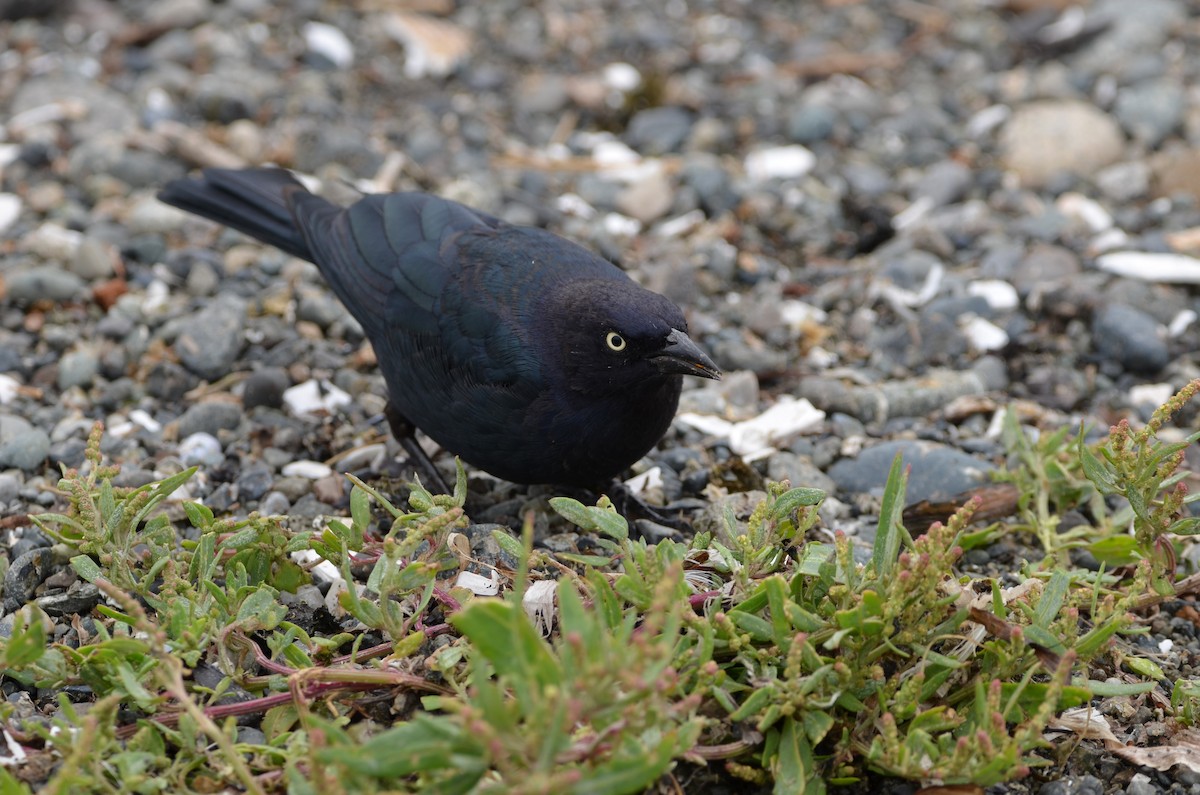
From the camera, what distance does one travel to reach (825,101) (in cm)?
756

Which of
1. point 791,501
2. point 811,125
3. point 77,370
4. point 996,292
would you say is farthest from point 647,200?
point 791,501

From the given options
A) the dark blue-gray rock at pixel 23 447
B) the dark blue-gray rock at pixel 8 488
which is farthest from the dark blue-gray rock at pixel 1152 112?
the dark blue-gray rock at pixel 8 488

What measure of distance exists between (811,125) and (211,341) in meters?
3.76

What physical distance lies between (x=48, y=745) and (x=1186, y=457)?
387 cm

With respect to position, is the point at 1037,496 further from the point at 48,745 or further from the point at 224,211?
the point at 224,211

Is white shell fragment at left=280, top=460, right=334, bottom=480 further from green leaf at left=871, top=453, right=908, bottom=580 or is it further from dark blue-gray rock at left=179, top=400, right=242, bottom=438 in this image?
green leaf at left=871, top=453, right=908, bottom=580

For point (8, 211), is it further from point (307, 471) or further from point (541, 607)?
point (541, 607)

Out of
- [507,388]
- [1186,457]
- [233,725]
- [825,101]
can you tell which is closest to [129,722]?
[233,725]

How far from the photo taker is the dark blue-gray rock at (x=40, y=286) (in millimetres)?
5438

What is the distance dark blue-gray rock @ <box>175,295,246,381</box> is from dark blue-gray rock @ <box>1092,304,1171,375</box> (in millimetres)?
3711

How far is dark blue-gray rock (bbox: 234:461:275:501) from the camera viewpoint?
4.38 metres

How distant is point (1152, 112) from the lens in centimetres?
725

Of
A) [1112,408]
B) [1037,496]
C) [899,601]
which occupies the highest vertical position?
[899,601]

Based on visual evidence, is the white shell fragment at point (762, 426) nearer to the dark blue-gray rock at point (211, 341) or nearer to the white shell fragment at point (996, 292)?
the white shell fragment at point (996, 292)
